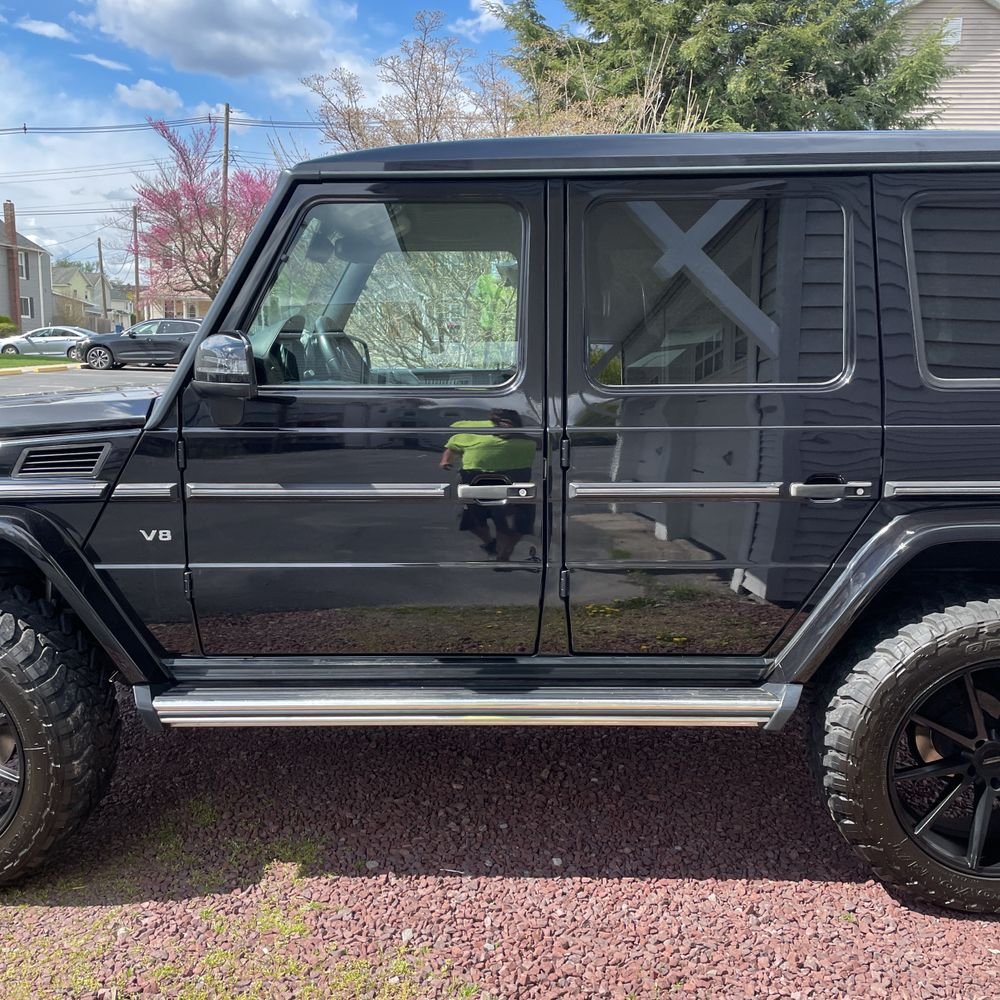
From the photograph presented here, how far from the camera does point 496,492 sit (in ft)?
7.28

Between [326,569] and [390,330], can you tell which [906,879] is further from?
[390,330]

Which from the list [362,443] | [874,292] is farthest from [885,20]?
[362,443]

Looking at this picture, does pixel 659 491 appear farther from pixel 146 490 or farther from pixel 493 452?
pixel 146 490

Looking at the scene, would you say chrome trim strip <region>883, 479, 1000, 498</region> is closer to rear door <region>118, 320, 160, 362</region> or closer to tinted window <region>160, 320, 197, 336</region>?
rear door <region>118, 320, 160, 362</region>

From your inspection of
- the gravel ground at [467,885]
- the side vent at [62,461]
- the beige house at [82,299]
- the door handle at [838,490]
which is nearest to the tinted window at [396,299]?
the side vent at [62,461]

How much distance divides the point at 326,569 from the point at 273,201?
3.55 feet

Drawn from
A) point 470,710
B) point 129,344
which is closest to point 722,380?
point 470,710

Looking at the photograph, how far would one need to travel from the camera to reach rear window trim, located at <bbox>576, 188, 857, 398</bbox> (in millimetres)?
2180

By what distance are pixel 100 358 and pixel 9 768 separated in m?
22.1

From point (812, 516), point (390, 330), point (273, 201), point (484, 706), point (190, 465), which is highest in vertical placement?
point (273, 201)

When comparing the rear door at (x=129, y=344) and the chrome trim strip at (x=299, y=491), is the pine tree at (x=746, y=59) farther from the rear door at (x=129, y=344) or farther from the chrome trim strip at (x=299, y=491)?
the rear door at (x=129, y=344)

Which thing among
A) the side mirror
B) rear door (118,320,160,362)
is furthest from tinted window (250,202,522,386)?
rear door (118,320,160,362)

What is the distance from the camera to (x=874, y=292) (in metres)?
2.18

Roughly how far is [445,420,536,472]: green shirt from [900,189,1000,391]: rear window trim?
113 cm
